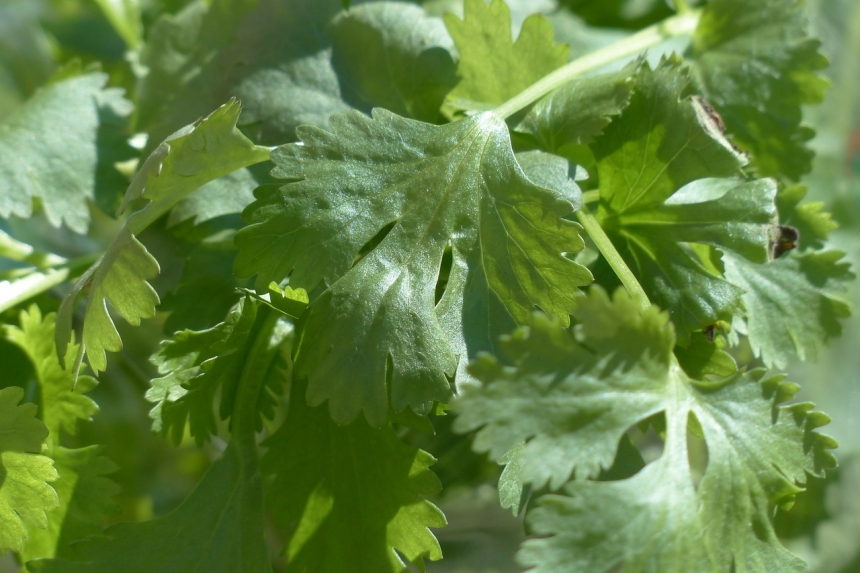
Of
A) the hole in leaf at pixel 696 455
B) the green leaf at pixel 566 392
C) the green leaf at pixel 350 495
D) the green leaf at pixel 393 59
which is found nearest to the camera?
the green leaf at pixel 566 392

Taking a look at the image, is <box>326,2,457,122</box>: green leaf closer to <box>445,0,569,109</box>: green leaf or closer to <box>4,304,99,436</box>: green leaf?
<box>445,0,569,109</box>: green leaf

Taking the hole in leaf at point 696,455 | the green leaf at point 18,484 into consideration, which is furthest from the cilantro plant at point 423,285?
the hole in leaf at point 696,455

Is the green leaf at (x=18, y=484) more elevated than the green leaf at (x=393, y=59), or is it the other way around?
the green leaf at (x=393, y=59)

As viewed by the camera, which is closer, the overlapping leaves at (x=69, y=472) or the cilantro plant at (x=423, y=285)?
the cilantro plant at (x=423, y=285)

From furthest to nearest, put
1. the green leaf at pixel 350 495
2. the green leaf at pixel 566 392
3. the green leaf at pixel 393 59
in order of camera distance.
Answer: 1. the green leaf at pixel 393 59
2. the green leaf at pixel 350 495
3. the green leaf at pixel 566 392

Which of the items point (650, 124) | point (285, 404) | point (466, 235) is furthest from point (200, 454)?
point (650, 124)

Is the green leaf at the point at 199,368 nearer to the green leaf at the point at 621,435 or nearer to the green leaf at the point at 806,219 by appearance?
the green leaf at the point at 621,435

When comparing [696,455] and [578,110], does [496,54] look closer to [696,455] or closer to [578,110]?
[578,110]
